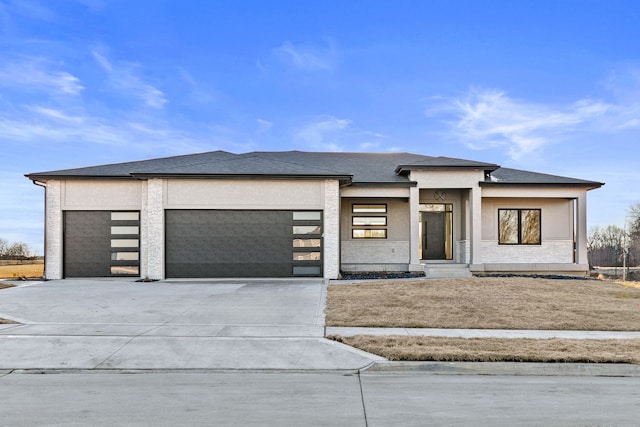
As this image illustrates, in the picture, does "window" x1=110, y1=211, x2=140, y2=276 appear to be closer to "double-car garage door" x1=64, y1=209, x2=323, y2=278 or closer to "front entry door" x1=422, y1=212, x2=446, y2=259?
"double-car garage door" x1=64, y1=209, x2=323, y2=278

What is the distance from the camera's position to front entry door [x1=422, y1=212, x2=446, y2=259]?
2120cm

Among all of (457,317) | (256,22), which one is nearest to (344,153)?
(256,22)

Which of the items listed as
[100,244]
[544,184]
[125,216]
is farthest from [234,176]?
[544,184]

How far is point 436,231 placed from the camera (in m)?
21.3

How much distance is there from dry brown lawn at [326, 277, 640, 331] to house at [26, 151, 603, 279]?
3747 mm

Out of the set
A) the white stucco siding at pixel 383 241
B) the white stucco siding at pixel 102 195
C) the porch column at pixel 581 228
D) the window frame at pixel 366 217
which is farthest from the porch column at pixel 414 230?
the white stucco siding at pixel 102 195

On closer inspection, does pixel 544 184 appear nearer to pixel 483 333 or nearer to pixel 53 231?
pixel 483 333

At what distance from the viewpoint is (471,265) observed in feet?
63.1

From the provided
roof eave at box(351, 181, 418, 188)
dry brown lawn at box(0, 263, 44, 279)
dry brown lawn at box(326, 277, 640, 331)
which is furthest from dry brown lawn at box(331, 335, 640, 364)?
dry brown lawn at box(0, 263, 44, 279)

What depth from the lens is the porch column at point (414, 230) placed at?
1909 centimetres

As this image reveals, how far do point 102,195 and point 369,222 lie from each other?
11542 mm

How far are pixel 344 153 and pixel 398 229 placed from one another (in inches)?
271

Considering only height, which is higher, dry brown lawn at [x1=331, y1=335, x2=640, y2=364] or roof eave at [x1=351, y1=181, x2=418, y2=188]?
roof eave at [x1=351, y1=181, x2=418, y2=188]

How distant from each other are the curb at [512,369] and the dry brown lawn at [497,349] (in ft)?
0.45
